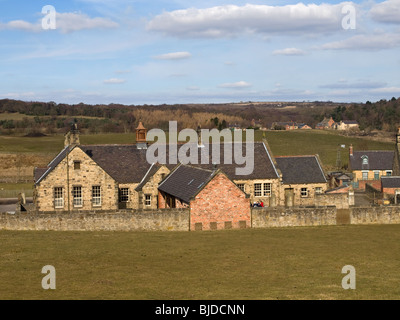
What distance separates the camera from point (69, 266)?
24609 millimetres

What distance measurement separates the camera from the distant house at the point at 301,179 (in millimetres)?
53531

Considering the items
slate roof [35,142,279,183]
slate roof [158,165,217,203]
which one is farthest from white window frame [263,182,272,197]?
slate roof [158,165,217,203]

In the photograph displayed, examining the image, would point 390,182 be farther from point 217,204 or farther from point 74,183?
point 74,183

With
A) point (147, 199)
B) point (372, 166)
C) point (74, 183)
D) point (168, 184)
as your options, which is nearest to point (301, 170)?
point (168, 184)

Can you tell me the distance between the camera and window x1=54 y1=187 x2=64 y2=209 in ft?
150

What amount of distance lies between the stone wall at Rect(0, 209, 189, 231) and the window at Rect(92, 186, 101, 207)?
9.02 m

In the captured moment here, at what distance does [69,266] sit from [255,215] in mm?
18810

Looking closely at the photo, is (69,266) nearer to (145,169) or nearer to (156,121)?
(145,169)

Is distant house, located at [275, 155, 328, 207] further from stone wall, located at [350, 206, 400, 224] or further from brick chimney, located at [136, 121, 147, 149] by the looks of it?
brick chimney, located at [136, 121, 147, 149]

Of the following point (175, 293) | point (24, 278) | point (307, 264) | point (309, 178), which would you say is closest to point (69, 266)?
point (24, 278)

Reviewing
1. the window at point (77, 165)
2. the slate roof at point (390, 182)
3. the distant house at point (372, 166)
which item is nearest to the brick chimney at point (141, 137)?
the window at point (77, 165)

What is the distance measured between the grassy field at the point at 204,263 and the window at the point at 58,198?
10.3 meters

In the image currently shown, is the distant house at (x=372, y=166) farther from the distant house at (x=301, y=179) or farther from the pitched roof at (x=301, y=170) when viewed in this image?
the distant house at (x=301, y=179)

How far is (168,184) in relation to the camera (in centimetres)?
4684
